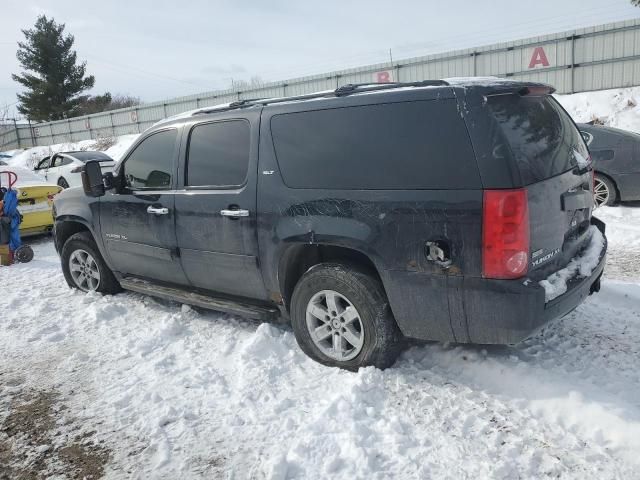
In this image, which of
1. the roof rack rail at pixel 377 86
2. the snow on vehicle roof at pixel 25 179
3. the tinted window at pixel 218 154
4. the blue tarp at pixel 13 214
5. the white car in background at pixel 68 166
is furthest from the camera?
the white car in background at pixel 68 166

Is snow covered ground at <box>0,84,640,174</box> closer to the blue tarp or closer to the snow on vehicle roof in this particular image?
the snow on vehicle roof

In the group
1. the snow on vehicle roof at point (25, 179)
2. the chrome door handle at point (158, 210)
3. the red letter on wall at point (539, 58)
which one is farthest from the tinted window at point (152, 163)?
the red letter on wall at point (539, 58)

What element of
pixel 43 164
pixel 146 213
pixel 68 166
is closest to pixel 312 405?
pixel 146 213

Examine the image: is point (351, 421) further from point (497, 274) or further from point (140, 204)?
point (140, 204)

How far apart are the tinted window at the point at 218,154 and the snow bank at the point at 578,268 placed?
7.41 feet

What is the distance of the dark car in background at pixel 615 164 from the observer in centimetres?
770

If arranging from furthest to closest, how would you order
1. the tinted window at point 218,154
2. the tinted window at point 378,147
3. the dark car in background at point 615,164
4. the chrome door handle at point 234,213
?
the dark car in background at point 615,164 < the tinted window at point 218,154 < the chrome door handle at point 234,213 < the tinted window at point 378,147

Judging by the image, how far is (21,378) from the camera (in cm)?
375

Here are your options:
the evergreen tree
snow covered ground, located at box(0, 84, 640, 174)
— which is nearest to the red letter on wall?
snow covered ground, located at box(0, 84, 640, 174)

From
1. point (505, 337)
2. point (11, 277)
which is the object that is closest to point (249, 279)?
point (505, 337)

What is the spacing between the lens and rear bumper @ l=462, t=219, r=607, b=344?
270cm

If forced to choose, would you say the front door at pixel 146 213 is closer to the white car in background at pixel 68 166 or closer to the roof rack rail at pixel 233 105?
the roof rack rail at pixel 233 105

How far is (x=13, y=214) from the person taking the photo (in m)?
7.41

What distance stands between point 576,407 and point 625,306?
1.93m
